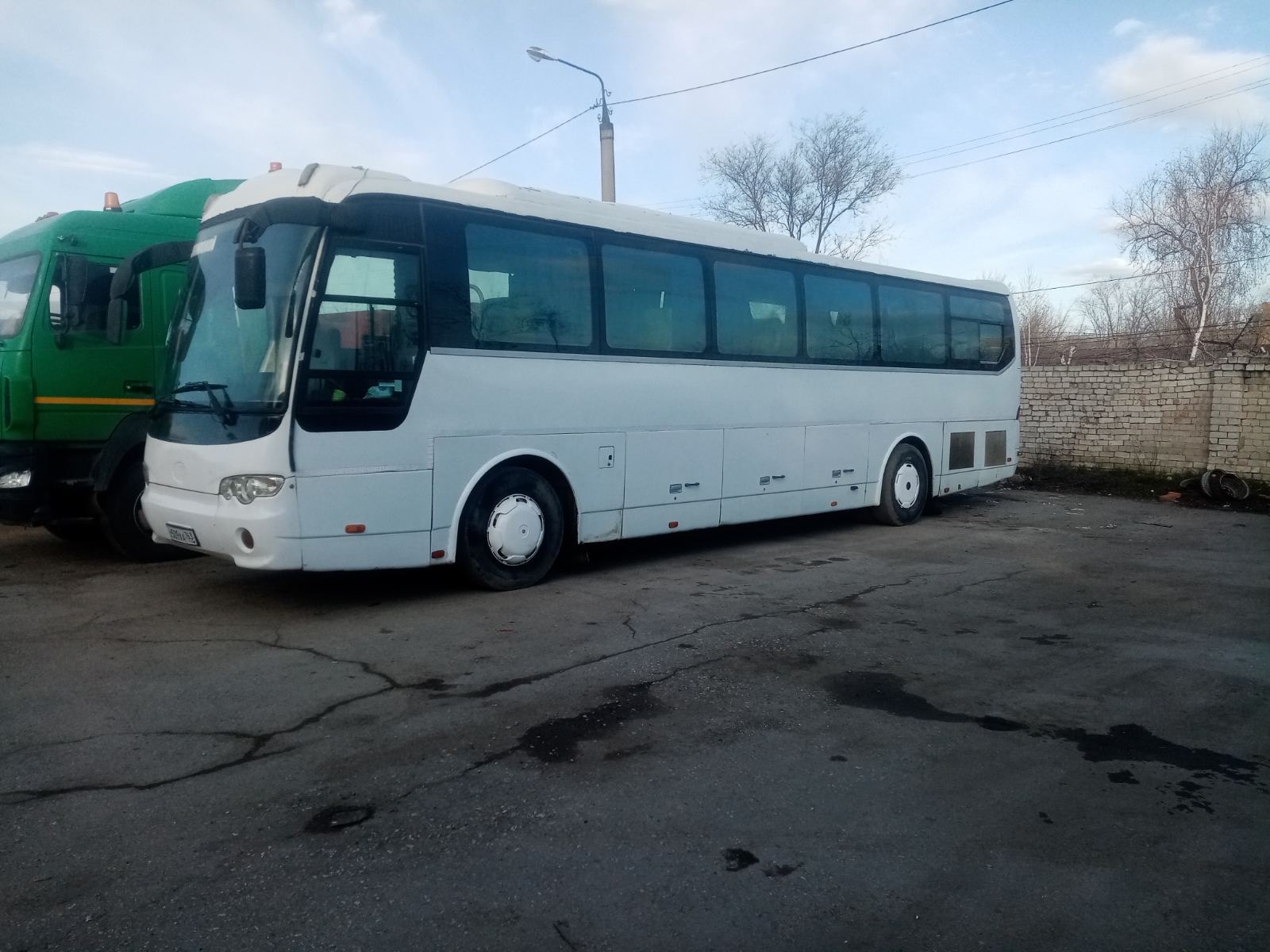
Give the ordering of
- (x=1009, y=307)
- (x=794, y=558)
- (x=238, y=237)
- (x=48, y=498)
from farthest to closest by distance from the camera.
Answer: (x=1009, y=307) → (x=794, y=558) → (x=48, y=498) → (x=238, y=237)

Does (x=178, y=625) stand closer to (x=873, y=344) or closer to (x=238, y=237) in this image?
(x=238, y=237)

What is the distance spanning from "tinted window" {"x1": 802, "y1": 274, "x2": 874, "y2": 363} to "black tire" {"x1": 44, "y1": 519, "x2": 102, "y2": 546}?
7672 mm

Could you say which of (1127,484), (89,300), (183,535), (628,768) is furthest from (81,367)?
(1127,484)

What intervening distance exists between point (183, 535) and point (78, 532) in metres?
3.82

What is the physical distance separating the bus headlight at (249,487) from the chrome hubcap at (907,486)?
7.96 m

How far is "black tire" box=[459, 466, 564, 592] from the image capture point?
7473mm

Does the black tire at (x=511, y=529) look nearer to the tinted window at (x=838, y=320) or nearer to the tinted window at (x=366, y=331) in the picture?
the tinted window at (x=366, y=331)

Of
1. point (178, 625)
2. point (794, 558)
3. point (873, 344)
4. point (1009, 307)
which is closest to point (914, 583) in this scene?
point (794, 558)

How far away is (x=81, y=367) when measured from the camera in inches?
326

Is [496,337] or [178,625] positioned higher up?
[496,337]

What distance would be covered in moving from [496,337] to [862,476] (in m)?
5.56

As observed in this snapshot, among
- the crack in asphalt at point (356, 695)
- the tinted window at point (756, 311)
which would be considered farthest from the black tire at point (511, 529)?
the tinted window at point (756, 311)

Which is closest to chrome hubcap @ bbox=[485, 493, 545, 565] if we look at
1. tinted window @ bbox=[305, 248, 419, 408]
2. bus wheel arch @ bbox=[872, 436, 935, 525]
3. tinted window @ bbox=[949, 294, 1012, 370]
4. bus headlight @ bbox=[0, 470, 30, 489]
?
tinted window @ bbox=[305, 248, 419, 408]

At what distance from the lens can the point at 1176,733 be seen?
15.4 feet
